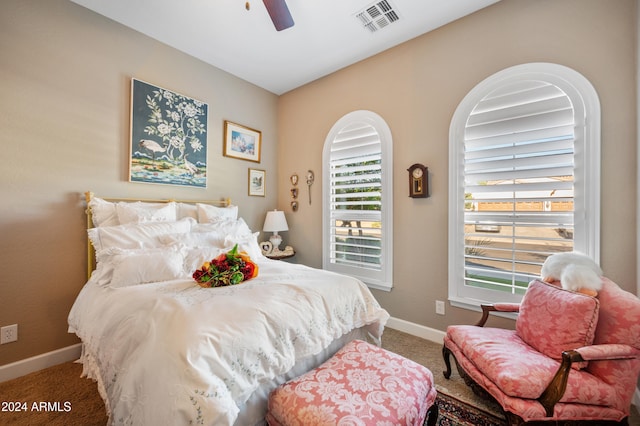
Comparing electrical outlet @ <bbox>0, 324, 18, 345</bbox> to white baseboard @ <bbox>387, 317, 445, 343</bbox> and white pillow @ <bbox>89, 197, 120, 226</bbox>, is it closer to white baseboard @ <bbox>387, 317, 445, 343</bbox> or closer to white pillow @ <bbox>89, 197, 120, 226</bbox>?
white pillow @ <bbox>89, 197, 120, 226</bbox>

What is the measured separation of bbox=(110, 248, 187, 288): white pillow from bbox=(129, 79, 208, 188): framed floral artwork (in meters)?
1.10

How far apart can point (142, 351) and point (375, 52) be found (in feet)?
10.8

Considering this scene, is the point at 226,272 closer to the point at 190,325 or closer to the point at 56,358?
the point at 190,325

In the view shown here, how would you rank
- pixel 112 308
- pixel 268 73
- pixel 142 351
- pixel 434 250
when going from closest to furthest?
pixel 142 351, pixel 112 308, pixel 434 250, pixel 268 73

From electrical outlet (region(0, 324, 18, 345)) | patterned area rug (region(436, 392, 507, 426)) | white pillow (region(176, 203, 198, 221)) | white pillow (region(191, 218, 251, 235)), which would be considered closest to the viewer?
patterned area rug (region(436, 392, 507, 426))

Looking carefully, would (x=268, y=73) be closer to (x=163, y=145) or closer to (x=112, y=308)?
(x=163, y=145)

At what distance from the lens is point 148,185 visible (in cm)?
269

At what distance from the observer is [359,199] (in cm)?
311

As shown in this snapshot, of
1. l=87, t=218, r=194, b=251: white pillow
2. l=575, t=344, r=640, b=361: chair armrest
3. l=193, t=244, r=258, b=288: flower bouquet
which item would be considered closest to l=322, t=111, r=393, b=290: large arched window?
l=193, t=244, r=258, b=288: flower bouquet

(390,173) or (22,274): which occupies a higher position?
(390,173)

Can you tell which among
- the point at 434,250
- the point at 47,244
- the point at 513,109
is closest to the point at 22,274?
the point at 47,244

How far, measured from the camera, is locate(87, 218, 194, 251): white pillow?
202 centimetres

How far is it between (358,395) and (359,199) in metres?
2.21

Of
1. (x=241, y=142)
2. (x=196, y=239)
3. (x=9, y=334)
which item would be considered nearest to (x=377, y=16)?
(x=241, y=142)
